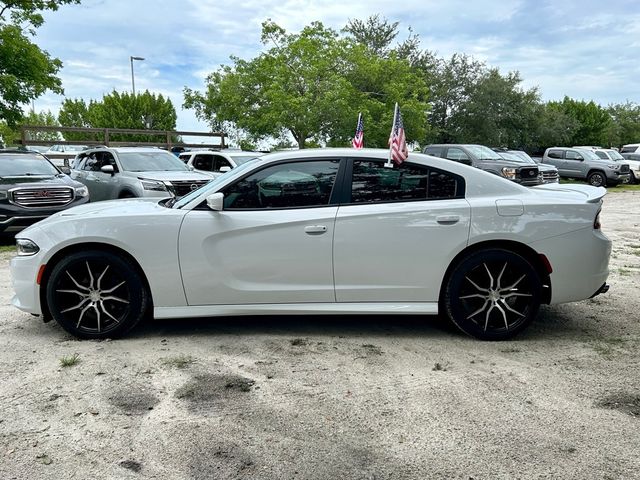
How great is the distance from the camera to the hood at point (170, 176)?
10529 millimetres

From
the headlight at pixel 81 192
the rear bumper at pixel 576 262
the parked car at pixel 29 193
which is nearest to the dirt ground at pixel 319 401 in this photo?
the rear bumper at pixel 576 262

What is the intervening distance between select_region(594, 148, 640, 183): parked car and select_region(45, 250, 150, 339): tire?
26.8m

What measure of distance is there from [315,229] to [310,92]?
21.1 metres

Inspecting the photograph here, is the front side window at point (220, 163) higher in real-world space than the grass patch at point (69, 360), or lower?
higher

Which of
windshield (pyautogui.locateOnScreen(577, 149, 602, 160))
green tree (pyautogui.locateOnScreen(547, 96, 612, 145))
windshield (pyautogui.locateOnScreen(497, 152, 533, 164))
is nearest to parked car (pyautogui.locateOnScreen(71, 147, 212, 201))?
windshield (pyautogui.locateOnScreen(497, 152, 533, 164))

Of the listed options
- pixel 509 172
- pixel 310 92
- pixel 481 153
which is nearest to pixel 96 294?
pixel 509 172

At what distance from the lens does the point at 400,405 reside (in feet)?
10.5

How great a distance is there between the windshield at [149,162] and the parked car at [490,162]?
9181mm

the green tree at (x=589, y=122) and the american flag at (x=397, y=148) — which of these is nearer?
the american flag at (x=397, y=148)

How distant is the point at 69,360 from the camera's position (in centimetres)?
380

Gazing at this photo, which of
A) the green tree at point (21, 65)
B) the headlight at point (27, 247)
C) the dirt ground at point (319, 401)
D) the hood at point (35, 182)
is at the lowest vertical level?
the dirt ground at point (319, 401)

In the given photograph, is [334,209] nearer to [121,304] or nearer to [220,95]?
[121,304]

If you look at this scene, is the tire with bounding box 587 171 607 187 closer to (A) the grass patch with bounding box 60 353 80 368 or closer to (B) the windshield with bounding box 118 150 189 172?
(B) the windshield with bounding box 118 150 189 172

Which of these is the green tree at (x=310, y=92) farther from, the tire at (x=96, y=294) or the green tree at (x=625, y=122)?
the green tree at (x=625, y=122)
